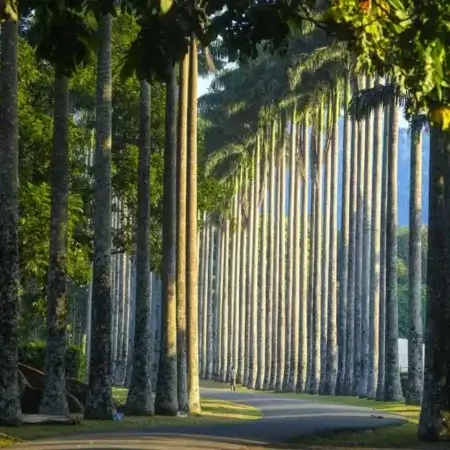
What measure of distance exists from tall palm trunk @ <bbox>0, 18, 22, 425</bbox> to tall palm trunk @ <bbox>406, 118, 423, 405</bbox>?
1783cm

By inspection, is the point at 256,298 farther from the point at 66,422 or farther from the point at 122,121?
the point at 66,422

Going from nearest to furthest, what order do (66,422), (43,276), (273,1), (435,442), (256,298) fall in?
(273,1)
(435,442)
(66,422)
(43,276)
(256,298)

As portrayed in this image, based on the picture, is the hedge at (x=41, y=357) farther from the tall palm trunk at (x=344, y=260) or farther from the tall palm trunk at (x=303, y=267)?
the tall palm trunk at (x=303, y=267)

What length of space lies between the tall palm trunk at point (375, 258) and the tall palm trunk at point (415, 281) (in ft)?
28.4

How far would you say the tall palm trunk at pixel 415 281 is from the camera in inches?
1561

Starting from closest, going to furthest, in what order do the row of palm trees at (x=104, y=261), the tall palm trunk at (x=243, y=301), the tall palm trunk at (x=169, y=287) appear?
1. the row of palm trees at (x=104, y=261)
2. the tall palm trunk at (x=169, y=287)
3. the tall palm trunk at (x=243, y=301)

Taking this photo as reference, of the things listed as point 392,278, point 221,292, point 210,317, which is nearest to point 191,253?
point 392,278

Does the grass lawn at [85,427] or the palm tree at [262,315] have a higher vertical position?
the palm tree at [262,315]

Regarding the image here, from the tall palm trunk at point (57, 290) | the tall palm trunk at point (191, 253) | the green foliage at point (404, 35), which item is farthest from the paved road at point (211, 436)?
the green foliage at point (404, 35)

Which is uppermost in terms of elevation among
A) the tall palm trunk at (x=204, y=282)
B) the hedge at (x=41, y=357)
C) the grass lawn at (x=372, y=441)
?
the tall palm trunk at (x=204, y=282)

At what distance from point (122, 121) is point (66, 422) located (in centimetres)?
1440

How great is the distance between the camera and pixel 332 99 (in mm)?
56000

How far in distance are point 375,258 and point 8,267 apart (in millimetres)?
36059

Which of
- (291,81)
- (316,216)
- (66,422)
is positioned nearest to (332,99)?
(291,81)
